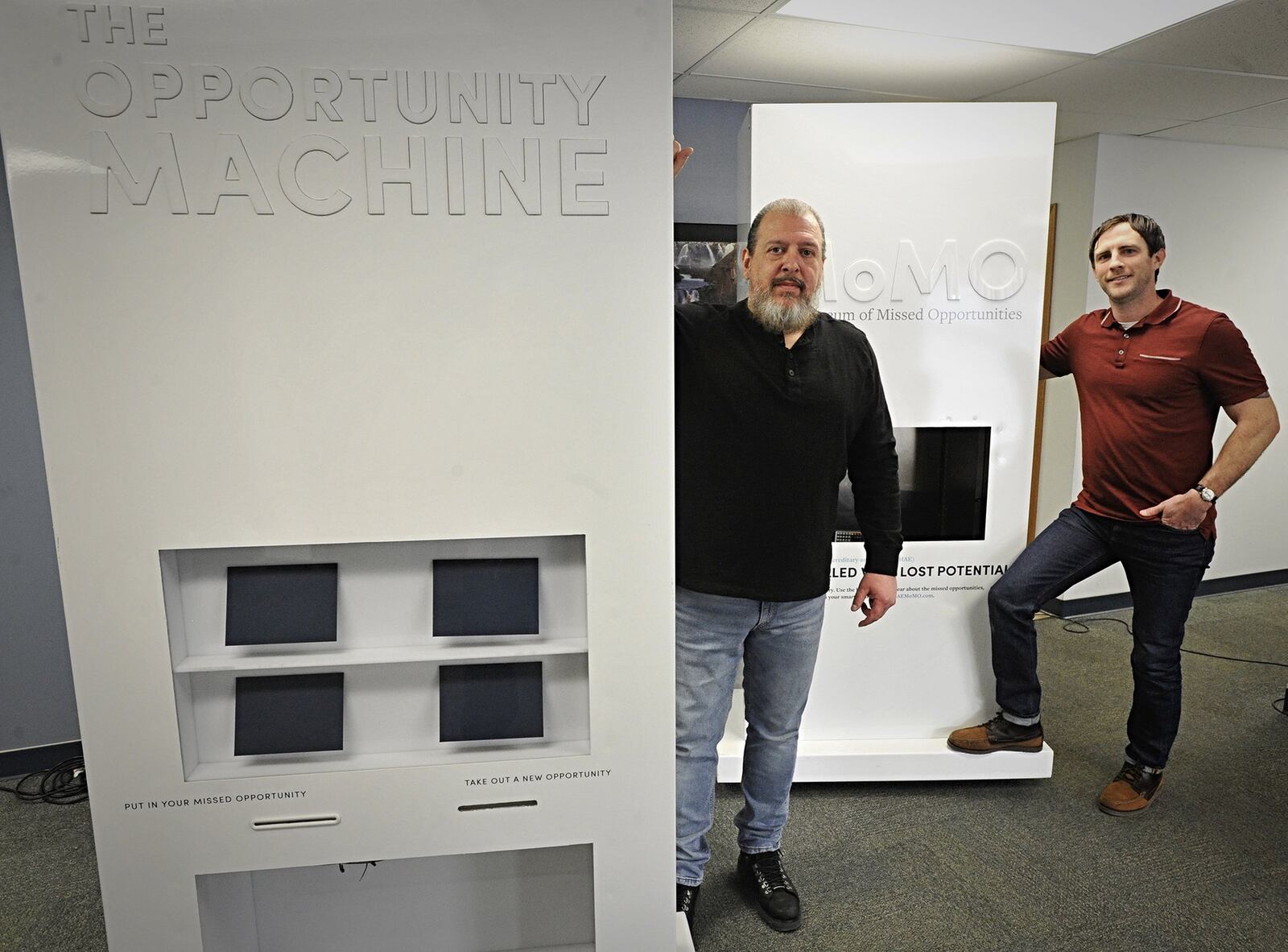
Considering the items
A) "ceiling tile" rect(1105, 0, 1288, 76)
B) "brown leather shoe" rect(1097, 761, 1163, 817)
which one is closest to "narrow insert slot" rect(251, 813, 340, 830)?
"brown leather shoe" rect(1097, 761, 1163, 817)

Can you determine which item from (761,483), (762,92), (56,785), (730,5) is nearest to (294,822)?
(761,483)

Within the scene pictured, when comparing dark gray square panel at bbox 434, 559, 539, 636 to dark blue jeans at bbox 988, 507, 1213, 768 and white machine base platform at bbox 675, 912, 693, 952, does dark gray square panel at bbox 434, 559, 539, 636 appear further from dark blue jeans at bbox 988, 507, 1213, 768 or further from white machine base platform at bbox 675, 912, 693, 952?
dark blue jeans at bbox 988, 507, 1213, 768

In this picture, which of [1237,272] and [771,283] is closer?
[771,283]

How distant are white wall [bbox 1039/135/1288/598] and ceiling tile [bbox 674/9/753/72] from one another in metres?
2.40

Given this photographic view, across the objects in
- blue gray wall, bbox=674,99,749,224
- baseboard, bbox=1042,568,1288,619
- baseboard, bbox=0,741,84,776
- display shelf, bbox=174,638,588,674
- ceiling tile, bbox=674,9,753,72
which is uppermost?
ceiling tile, bbox=674,9,753,72

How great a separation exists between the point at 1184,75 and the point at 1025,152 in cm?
Answer: 155

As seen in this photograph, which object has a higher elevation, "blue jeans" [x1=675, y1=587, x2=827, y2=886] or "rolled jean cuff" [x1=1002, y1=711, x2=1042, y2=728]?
"blue jeans" [x1=675, y1=587, x2=827, y2=886]

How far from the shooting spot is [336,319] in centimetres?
131

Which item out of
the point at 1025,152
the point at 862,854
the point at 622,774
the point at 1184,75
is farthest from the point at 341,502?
the point at 1184,75

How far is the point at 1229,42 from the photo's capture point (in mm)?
3150

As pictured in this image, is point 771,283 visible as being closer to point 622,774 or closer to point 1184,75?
point 622,774

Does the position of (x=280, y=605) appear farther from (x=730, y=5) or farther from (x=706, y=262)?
(x=706, y=262)

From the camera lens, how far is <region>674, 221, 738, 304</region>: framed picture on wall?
4344mm

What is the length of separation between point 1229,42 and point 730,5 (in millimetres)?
1923
